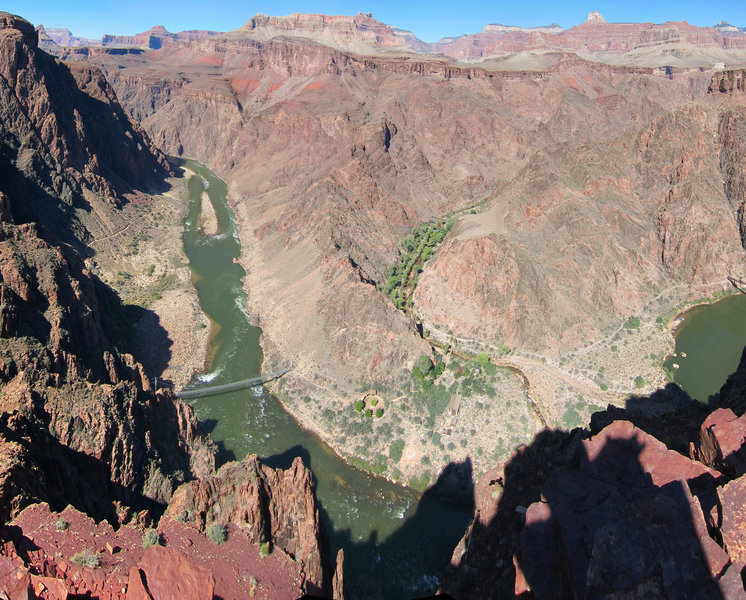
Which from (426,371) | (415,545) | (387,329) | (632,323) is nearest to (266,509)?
(415,545)

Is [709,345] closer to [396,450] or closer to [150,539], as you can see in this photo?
[396,450]

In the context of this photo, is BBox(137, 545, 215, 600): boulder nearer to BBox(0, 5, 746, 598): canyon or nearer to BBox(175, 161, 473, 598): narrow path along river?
BBox(0, 5, 746, 598): canyon

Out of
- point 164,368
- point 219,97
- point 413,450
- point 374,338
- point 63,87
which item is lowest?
point 413,450

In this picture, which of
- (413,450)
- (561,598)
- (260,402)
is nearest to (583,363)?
(413,450)

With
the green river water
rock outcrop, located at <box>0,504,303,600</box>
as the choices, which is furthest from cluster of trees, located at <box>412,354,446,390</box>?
rock outcrop, located at <box>0,504,303,600</box>

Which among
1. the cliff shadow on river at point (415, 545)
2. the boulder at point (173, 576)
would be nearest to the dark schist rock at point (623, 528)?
the boulder at point (173, 576)

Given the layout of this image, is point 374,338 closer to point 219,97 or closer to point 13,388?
point 13,388
